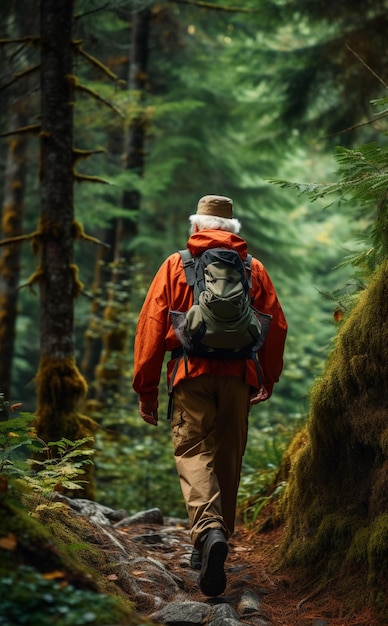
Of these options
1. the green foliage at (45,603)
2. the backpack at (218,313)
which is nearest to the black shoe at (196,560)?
the backpack at (218,313)

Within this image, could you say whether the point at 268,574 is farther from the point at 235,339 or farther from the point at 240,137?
the point at 240,137

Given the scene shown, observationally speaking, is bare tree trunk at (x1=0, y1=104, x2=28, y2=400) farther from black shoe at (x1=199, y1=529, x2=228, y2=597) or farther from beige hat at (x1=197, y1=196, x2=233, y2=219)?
black shoe at (x1=199, y1=529, x2=228, y2=597)

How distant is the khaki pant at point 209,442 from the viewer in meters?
4.48

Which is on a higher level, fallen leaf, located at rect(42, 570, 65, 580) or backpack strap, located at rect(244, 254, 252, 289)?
backpack strap, located at rect(244, 254, 252, 289)

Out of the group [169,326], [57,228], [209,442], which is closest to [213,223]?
[169,326]

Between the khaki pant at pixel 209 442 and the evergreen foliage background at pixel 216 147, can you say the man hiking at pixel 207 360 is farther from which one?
the evergreen foliage background at pixel 216 147

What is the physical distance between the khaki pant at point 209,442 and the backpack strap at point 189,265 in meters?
0.65

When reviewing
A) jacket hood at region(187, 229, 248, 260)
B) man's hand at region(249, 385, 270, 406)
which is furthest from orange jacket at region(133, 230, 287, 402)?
man's hand at region(249, 385, 270, 406)

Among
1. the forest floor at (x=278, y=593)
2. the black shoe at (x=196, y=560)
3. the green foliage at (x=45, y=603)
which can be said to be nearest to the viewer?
the green foliage at (x=45, y=603)

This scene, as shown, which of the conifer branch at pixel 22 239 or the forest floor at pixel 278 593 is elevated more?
the conifer branch at pixel 22 239

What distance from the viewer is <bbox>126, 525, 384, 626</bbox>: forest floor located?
3949 millimetres

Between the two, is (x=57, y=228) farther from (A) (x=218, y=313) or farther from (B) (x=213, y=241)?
(A) (x=218, y=313)

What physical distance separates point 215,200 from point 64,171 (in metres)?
2.44

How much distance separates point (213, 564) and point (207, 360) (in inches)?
50.1
